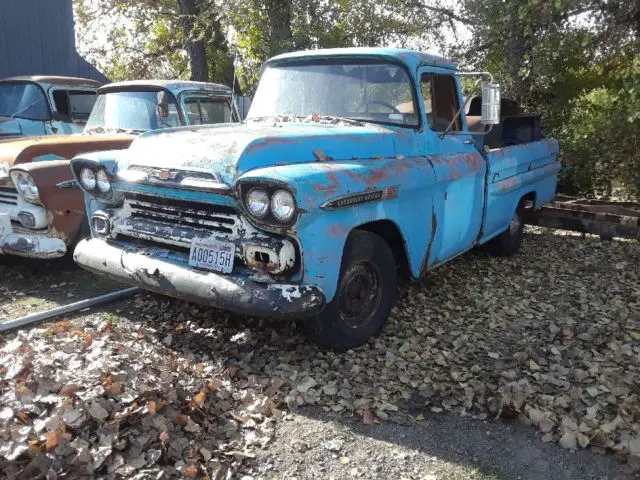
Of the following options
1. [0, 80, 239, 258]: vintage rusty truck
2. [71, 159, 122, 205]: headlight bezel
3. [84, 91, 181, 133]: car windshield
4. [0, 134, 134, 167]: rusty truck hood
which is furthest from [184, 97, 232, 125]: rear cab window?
[71, 159, 122, 205]: headlight bezel

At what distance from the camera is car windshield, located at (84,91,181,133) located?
20.4 ft

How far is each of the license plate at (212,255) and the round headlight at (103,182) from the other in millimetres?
949

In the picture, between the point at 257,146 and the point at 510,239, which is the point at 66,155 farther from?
the point at 510,239

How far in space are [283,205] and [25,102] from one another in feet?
18.5

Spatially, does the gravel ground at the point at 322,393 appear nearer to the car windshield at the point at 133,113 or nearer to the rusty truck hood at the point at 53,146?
the rusty truck hood at the point at 53,146

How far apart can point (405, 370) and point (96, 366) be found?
1.88 meters

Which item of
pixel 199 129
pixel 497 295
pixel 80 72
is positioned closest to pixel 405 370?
pixel 497 295

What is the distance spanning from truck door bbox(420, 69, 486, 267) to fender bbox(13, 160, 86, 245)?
9.97ft

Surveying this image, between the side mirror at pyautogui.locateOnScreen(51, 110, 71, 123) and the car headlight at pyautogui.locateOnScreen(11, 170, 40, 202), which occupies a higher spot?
the side mirror at pyautogui.locateOnScreen(51, 110, 71, 123)

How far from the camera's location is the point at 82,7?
59.8ft

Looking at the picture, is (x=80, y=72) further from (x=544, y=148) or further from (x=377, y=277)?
(x=377, y=277)

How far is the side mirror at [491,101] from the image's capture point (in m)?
4.47

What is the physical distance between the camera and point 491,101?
176 inches

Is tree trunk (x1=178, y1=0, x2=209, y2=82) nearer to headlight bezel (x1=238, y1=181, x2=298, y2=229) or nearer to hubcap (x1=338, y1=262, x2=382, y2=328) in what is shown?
hubcap (x1=338, y1=262, x2=382, y2=328)
